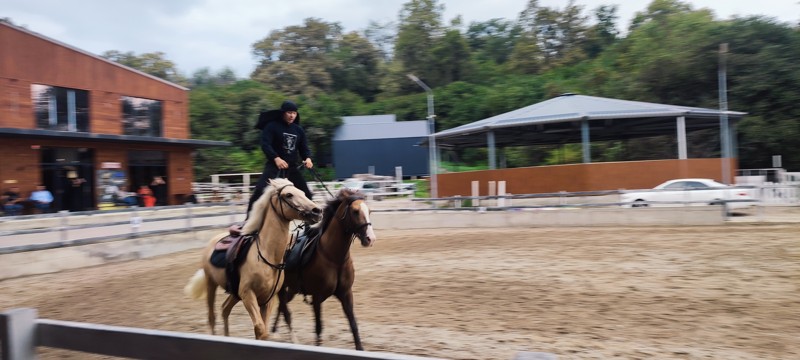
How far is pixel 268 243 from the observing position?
508cm

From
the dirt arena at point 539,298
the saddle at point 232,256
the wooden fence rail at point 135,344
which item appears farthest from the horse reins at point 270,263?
the wooden fence rail at point 135,344

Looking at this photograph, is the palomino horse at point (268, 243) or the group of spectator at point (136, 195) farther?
the group of spectator at point (136, 195)

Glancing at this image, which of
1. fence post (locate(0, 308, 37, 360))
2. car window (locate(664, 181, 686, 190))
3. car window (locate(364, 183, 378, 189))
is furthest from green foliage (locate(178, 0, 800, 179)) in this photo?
fence post (locate(0, 308, 37, 360))

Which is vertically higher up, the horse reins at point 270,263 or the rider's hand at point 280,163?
the rider's hand at point 280,163

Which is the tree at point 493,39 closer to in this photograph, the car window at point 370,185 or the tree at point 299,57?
the tree at point 299,57

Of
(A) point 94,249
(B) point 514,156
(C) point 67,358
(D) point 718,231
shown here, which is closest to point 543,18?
(B) point 514,156

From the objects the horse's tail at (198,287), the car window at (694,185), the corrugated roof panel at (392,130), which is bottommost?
the horse's tail at (198,287)

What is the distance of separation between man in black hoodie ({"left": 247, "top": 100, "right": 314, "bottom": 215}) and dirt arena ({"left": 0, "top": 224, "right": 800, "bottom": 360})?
187cm

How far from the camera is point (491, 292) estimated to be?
8.09 metres

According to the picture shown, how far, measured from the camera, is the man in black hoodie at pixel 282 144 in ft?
20.2

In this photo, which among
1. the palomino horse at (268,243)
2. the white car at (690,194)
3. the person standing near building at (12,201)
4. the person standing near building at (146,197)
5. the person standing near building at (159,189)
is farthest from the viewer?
the person standing near building at (159,189)

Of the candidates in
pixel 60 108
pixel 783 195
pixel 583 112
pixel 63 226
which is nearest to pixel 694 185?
pixel 783 195

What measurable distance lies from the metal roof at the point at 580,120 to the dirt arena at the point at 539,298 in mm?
10355

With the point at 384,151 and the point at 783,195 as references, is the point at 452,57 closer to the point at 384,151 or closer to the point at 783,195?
the point at 384,151
